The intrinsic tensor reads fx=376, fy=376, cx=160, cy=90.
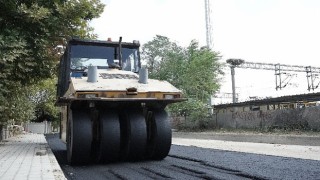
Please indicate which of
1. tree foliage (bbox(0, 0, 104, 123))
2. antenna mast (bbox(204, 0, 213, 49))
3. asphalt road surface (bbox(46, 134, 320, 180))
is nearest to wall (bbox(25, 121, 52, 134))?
antenna mast (bbox(204, 0, 213, 49))

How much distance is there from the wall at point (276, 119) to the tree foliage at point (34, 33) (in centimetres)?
1133

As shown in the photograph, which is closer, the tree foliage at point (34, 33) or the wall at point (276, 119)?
the tree foliage at point (34, 33)

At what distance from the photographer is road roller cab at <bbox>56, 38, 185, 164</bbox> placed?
781cm

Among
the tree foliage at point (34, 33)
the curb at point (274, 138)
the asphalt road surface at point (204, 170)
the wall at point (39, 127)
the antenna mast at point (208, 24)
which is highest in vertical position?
the antenna mast at point (208, 24)

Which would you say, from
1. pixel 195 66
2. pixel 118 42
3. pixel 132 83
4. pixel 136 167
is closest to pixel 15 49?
pixel 118 42

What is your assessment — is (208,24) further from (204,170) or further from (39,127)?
(204,170)

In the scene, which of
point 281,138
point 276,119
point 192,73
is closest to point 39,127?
point 192,73

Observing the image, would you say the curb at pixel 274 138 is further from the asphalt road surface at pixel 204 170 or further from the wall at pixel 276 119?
the asphalt road surface at pixel 204 170

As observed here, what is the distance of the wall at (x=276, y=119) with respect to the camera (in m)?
18.6

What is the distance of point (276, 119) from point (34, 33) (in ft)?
45.9

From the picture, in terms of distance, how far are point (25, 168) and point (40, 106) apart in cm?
3942

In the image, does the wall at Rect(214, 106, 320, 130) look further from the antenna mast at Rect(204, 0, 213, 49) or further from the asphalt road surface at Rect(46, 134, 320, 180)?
the antenna mast at Rect(204, 0, 213, 49)

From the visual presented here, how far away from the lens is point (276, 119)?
2106 centimetres

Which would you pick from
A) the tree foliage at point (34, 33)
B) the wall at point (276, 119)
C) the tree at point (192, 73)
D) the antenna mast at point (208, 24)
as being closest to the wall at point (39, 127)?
the tree at point (192, 73)
